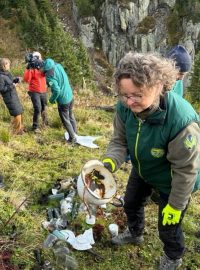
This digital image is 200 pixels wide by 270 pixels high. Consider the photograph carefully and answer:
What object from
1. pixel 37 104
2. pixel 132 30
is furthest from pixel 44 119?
pixel 132 30

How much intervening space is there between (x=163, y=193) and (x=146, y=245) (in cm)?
106

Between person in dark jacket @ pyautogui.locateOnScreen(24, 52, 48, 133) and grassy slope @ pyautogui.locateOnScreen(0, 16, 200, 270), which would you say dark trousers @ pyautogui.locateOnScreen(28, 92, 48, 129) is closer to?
person in dark jacket @ pyautogui.locateOnScreen(24, 52, 48, 133)

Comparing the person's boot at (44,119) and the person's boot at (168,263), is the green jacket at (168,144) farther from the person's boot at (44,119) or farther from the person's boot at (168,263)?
the person's boot at (44,119)

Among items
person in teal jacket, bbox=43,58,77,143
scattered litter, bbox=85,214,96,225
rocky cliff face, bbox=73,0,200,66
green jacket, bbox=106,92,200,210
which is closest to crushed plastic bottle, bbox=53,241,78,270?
scattered litter, bbox=85,214,96,225

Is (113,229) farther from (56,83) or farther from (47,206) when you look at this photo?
(56,83)

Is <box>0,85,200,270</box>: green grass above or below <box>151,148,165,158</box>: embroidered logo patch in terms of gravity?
below

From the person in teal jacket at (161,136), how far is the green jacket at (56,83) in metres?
3.51

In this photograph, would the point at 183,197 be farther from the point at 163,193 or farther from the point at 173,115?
the point at 173,115

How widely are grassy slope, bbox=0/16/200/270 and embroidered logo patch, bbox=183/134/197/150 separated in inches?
66.1

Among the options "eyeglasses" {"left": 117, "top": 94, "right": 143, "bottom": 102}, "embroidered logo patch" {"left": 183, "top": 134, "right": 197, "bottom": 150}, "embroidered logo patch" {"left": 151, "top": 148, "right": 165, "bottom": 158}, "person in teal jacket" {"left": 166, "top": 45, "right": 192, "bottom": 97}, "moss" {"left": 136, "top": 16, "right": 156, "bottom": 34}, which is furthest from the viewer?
"moss" {"left": 136, "top": 16, "right": 156, "bottom": 34}

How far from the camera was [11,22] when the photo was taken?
171 feet

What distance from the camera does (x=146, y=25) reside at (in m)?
60.9

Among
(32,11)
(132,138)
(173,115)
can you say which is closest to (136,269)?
(132,138)

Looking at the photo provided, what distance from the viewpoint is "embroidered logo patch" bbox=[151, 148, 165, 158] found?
8.37 feet
